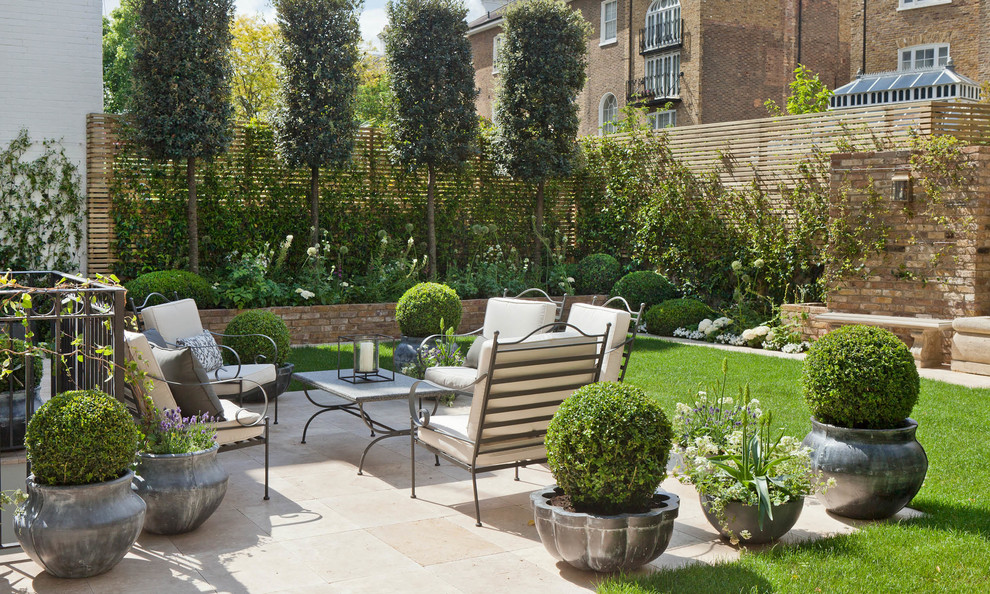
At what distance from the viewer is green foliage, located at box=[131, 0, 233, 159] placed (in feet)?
33.9

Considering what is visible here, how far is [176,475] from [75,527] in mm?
665

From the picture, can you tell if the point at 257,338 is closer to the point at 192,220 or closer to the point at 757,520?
the point at 192,220

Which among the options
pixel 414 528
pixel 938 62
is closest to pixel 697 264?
pixel 414 528

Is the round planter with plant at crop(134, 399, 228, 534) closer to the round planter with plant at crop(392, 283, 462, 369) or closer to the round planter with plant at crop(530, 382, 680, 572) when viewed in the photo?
the round planter with plant at crop(530, 382, 680, 572)

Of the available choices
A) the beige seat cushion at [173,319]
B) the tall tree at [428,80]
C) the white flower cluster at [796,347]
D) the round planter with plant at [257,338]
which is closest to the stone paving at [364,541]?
the beige seat cushion at [173,319]

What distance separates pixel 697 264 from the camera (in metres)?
12.9

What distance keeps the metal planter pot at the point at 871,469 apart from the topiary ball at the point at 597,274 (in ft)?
A: 29.3

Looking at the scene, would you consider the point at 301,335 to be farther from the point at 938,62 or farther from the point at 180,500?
the point at 938,62

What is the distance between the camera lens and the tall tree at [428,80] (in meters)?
12.2

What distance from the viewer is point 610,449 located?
3.53 meters

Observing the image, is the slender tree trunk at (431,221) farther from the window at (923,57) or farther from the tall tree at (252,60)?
the tall tree at (252,60)

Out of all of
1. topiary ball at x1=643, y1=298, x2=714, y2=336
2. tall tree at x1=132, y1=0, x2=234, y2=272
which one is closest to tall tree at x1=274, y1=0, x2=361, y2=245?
tall tree at x1=132, y1=0, x2=234, y2=272

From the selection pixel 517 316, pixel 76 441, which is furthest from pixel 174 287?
pixel 76 441

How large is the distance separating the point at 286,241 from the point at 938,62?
55.8 feet
